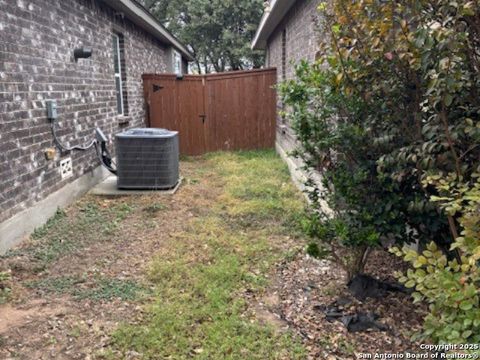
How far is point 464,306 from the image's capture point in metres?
1.41

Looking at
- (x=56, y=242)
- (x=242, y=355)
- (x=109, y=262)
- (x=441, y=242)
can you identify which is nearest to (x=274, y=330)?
(x=242, y=355)

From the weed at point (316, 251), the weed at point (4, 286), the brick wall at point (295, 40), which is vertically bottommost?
the weed at point (4, 286)

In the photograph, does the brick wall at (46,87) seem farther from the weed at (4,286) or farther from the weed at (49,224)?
the weed at (4,286)

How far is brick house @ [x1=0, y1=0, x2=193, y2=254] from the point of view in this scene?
13.3ft

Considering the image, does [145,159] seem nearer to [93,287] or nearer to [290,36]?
[93,287]

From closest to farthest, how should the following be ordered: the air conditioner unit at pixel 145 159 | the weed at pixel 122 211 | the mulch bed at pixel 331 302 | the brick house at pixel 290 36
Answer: the mulch bed at pixel 331 302 → the weed at pixel 122 211 → the brick house at pixel 290 36 → the air conditioner unit at pixel 145 159

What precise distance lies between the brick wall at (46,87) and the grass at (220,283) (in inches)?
67.2

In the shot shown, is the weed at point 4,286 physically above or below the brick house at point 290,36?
below

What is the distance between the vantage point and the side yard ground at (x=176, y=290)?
8.36 ft

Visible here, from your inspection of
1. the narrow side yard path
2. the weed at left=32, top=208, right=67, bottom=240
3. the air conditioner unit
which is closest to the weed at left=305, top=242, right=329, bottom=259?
the narrow side yard path

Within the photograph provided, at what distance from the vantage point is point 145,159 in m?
6.21

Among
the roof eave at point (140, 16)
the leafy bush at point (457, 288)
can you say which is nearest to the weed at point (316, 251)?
the leafy bush at point (457, 288)

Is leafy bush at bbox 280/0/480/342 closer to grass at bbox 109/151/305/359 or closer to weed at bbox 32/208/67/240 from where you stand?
grass at bbox 109/151/305/359

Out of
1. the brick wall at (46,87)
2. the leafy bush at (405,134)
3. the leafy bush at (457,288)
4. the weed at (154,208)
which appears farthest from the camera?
the weed at (154,208)
